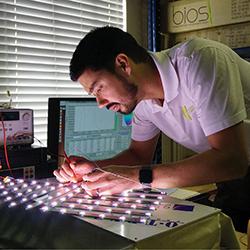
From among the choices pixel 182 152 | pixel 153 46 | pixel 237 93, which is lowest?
pixel 182 152

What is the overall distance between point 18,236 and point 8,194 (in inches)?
6.5

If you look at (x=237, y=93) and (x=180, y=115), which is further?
(x=180, y=115)

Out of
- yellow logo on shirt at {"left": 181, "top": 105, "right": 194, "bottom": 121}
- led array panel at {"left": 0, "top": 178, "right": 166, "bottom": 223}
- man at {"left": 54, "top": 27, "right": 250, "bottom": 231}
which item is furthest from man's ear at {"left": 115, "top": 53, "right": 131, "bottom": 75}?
led array panel at {"left": 0, "top": 178, "right": 166, "bottom": 223}

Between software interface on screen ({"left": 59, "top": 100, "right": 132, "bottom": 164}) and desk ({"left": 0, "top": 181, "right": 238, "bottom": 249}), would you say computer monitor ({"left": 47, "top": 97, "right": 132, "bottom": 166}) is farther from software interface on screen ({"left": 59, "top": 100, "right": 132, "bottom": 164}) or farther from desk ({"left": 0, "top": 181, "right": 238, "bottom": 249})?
desk ({"left": 0, "top": 181, "right": 238, "bottom": 249})

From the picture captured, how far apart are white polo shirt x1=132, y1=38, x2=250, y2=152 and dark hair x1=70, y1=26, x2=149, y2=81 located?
0.41 ft

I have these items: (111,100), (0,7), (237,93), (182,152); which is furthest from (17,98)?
(237,93)

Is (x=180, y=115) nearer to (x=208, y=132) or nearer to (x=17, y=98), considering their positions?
(x=208, y=132)

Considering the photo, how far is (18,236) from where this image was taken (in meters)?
0.75

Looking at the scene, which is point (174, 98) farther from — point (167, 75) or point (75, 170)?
point (75, 170)

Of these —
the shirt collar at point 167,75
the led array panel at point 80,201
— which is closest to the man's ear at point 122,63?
the shirt collar at point 167,75

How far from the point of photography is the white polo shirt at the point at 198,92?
0.99 meters

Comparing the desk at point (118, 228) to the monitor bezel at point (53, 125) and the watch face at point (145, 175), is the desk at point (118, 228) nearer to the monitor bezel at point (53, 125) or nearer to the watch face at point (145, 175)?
the watch face at point (145, 175)

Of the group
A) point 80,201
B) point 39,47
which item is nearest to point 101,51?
point 80,201

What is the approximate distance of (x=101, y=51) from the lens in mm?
1097
